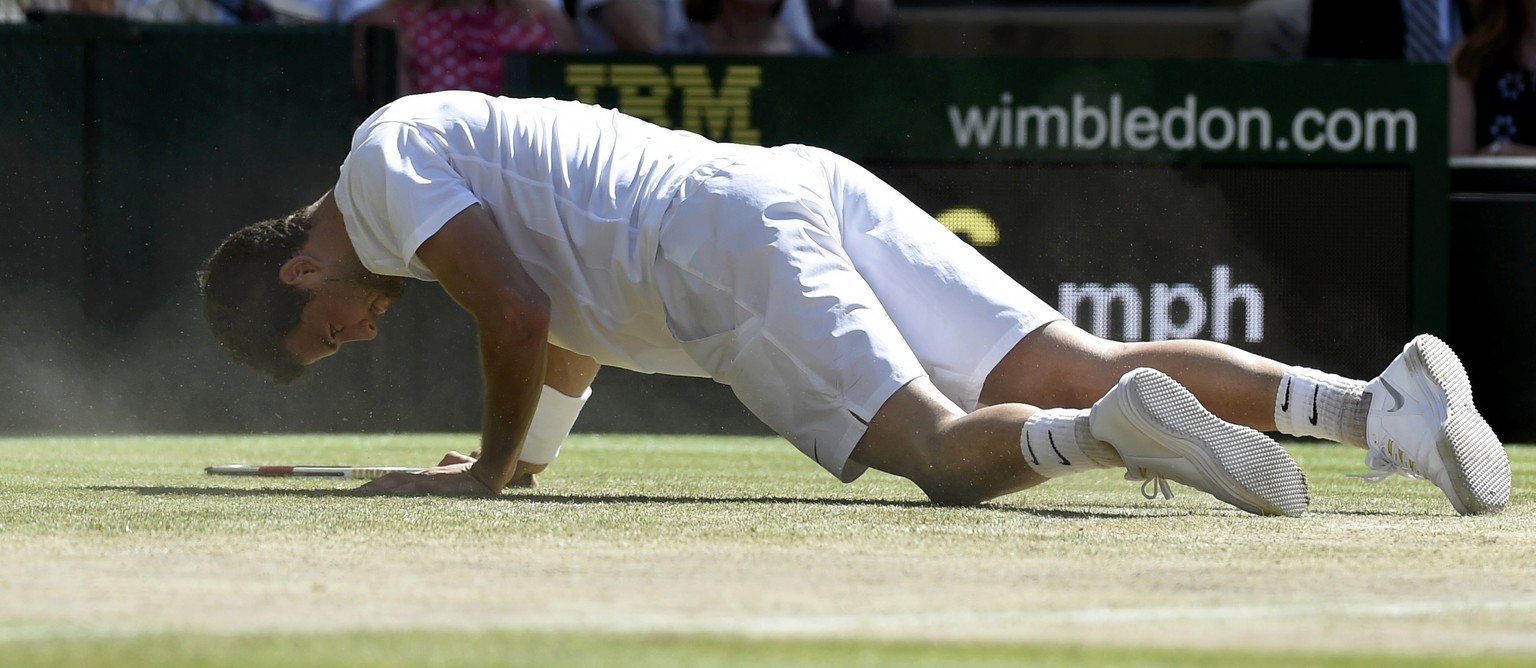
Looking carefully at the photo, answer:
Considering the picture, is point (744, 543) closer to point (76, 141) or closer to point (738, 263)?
point (738, 263)

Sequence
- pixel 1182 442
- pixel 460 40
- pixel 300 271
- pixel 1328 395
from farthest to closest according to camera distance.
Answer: pixel 460 40 → pixel 300 271 → pixel 1328 395 → pixel 1182 442

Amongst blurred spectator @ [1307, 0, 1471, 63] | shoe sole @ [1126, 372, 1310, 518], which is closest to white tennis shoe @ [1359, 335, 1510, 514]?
shoe sole @ [1126, 372, 1310, 518]

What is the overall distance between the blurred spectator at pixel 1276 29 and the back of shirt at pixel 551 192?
Result: 15.2ft

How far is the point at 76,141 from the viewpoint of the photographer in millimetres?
6922

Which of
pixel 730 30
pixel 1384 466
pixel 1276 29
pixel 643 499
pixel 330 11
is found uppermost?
pixel 330 11

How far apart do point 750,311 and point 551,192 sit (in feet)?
1.57

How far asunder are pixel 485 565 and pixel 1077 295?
176 inches

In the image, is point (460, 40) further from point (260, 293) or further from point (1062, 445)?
point (1062, 445)

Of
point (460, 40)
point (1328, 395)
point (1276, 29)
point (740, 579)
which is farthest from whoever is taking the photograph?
point (1276, 29)

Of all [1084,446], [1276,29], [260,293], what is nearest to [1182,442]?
[1084,446]

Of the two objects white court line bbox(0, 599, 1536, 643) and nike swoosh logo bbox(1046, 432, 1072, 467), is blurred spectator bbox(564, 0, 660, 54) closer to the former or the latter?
nike swoosh logo bbox(1046, 432, 1072, 467)

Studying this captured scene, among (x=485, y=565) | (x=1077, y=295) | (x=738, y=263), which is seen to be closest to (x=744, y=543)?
(x=485, y=565)

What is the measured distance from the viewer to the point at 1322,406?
3715 millimetres

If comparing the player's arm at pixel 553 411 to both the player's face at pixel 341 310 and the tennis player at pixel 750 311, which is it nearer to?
the tennis player at pixel 750 311
